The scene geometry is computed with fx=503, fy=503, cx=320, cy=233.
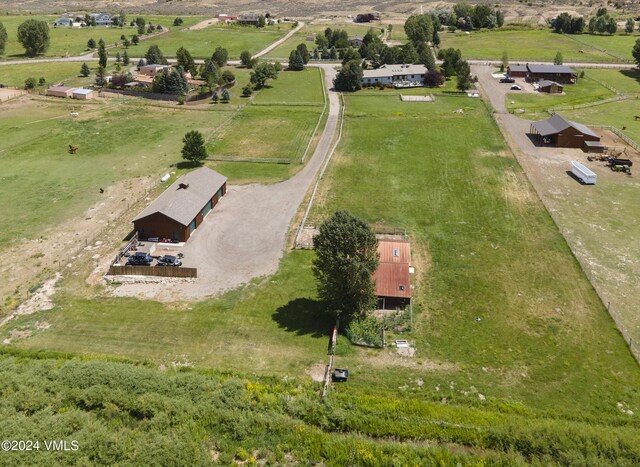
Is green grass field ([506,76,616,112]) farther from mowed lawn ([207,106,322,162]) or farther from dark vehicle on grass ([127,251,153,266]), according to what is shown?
dark vehicle on grass ([127,251,153,266])

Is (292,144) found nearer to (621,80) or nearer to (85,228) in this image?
(85,228)

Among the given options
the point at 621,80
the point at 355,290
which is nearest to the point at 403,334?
the point at 355,290

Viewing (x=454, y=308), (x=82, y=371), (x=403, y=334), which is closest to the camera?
(x=82, y=371)

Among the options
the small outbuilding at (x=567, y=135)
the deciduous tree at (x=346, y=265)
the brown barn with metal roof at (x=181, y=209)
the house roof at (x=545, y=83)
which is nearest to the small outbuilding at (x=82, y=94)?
the brown barn with metal roof at (x=181, y=209)

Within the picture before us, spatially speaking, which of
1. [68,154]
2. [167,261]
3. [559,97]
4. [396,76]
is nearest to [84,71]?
[68,154]

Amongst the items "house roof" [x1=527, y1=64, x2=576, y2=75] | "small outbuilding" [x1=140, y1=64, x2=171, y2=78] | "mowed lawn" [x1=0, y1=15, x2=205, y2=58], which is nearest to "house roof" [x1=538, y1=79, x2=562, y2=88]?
"house roof" [x1=527, y1=64, x2=576, y2=75]

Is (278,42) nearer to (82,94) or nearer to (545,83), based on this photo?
(82,94)
